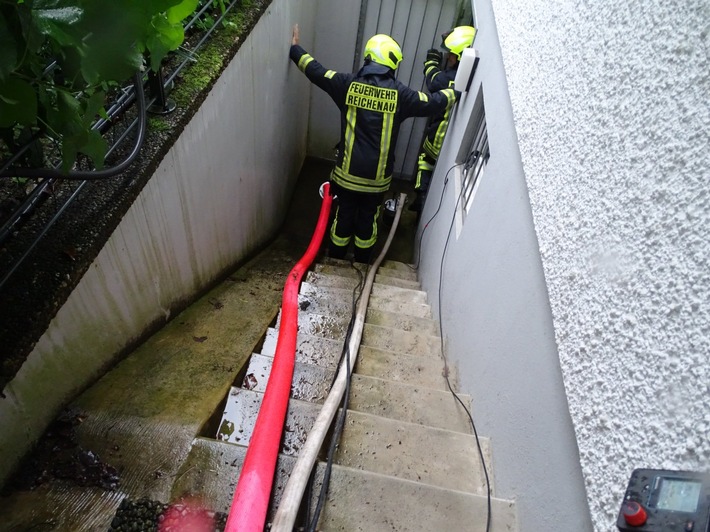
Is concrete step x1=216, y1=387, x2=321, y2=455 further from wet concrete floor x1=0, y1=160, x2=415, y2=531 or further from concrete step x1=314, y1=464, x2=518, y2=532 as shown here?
concrete step x1=314, y1=464, x2=518, y2=532

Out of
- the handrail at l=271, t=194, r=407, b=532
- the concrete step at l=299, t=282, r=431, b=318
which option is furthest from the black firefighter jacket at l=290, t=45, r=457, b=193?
the handrail at l=271, t=194, r=407, b=532

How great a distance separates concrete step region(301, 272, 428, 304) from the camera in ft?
11.5

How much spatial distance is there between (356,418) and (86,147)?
4.68ft

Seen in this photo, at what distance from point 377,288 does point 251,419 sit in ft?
6.27

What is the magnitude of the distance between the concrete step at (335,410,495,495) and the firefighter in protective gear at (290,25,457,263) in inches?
108

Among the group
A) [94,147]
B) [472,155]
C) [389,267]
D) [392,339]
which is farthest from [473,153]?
[94,147]

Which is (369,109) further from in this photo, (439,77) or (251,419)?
(251,419)

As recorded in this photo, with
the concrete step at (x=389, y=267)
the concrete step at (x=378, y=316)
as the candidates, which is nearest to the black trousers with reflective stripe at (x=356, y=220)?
the concrete step at (x=389, y=267)

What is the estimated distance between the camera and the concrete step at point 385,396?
1.97 meters

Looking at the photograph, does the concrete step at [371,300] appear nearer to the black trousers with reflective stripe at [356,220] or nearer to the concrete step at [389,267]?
the concrete step at [389,267]

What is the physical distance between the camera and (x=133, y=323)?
6.51 ft

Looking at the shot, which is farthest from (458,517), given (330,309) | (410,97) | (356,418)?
(410,97)

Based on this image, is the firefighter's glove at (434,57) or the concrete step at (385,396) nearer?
the concrete step at (385,396)

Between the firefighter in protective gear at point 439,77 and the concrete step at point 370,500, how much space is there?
3.73 metres
